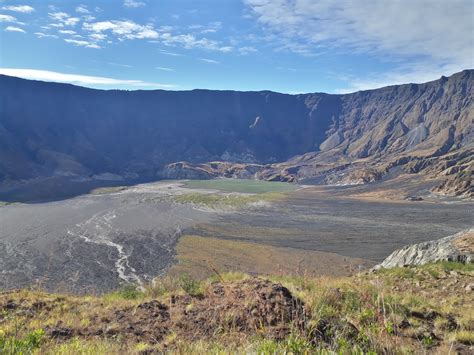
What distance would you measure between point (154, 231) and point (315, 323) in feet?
156

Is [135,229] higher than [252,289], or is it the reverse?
[252,289]

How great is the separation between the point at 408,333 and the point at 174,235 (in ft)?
145

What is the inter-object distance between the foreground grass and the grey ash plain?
16.2 m

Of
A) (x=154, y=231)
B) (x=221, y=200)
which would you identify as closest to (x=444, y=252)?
(x=154, y=231)

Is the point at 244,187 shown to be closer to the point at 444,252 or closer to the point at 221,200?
the point at 221,200

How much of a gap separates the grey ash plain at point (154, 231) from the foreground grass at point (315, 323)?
16.2 m

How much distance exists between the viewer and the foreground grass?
3.87 metres

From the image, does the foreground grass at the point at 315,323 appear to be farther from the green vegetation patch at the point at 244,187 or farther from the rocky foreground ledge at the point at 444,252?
the green vegetation patch at the point at 244,187

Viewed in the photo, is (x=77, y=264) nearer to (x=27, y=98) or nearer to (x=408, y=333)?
(x=408, y=333)

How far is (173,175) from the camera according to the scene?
14912cm

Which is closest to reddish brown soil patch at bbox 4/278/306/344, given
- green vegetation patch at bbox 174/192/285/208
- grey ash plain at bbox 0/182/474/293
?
grey ash plain at bbox 0/182/474/293

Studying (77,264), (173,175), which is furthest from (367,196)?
(173,175)

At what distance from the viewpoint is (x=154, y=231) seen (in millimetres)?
51000

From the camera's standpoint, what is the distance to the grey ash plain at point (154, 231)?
3450 centimetres
